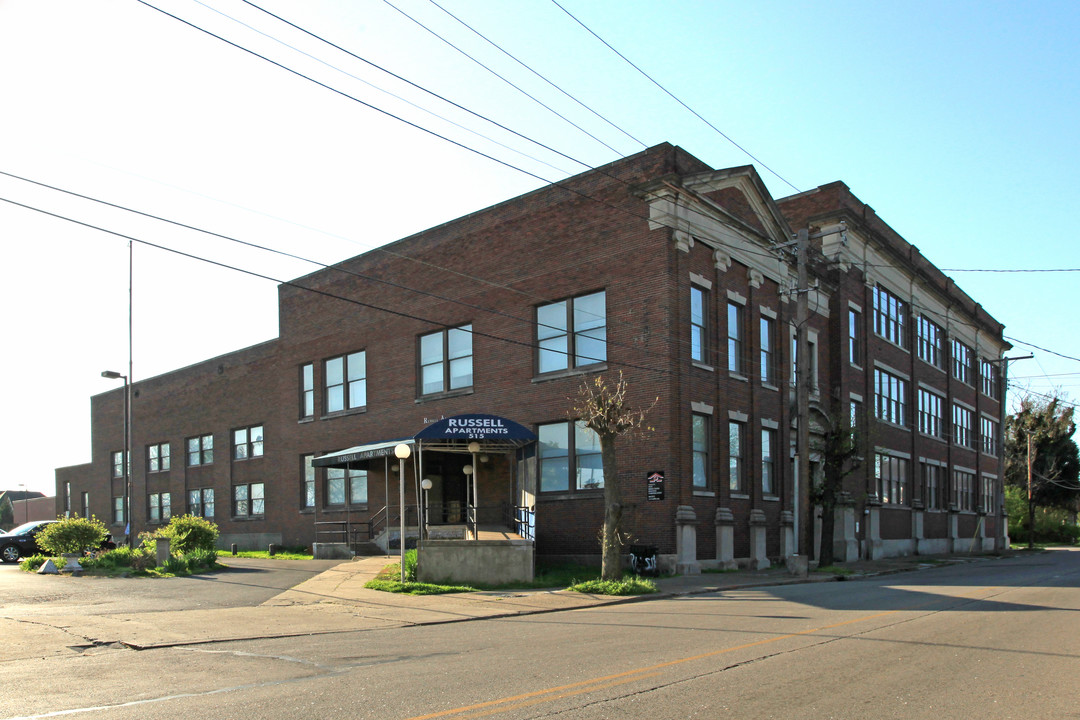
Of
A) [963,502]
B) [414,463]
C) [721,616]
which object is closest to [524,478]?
[414,463]

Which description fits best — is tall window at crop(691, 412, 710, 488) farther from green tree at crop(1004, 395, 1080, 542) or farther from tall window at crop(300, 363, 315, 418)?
green tree at crop(1004, 395, 1080, 542)

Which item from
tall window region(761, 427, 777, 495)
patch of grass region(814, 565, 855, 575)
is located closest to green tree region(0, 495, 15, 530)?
tall window region(761, 427, 777, 495)

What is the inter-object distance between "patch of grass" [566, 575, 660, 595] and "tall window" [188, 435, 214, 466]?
3009 cm

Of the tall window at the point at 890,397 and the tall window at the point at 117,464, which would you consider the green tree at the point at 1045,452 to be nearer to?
the tall window at the point at 890,397

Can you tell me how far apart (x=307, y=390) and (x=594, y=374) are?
1545 centimetres

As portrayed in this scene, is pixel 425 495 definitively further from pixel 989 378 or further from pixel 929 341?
pixel 989 378

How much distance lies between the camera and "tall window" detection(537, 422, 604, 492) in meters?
26.2

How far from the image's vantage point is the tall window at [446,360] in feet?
100.0

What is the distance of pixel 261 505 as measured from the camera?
4103 cm

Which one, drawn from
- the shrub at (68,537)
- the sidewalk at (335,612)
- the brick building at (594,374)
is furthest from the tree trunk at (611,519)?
the shrub at (68,537)

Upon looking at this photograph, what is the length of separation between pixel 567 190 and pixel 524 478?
29.1 ft

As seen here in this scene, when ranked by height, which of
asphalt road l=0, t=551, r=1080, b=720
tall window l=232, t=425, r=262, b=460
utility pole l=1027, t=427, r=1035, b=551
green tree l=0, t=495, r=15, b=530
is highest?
tall window l=232, t=425, r=262, b=460

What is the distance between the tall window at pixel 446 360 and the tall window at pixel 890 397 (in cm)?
1833

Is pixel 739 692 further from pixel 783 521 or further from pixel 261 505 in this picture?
pixel 261 505
